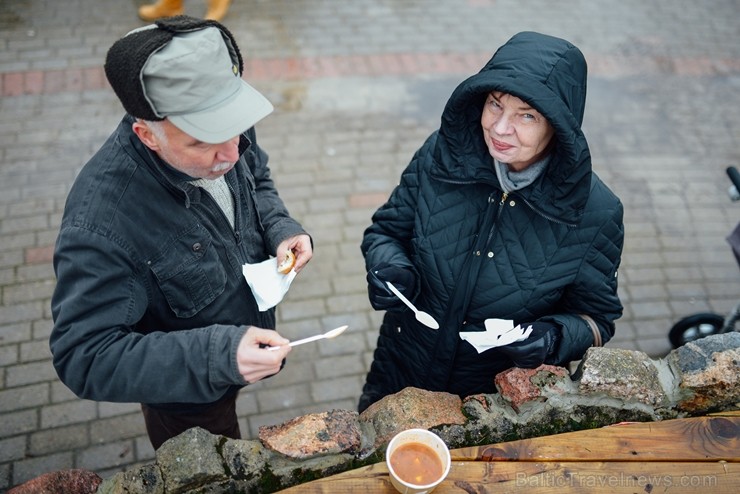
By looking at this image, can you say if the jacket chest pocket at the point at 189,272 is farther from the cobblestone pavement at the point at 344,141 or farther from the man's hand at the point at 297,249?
the cobblestone pavement at the point at 344,141

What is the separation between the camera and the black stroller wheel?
14.6ft

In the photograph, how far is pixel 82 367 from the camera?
6.76 ft

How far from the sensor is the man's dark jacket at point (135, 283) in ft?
6.68

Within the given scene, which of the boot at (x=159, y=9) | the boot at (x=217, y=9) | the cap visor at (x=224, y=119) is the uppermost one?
the cap visor at (x=224, y=119)

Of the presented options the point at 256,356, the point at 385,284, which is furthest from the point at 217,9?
the point at 256,356

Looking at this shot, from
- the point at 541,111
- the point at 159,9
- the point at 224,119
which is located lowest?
the point at 159,9

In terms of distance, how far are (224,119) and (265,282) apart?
74cm

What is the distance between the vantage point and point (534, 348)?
250cm

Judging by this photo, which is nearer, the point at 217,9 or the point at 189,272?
the point at 189,272

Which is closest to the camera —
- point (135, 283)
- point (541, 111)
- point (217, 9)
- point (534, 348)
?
point (135, 283)

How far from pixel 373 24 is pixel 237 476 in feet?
20.4

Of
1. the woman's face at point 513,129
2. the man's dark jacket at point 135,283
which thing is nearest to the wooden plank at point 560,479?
the man's dark jacket at point 135,283

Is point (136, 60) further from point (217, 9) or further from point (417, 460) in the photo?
point (217, 9)

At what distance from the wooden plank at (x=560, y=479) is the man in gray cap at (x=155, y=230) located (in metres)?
0.45
